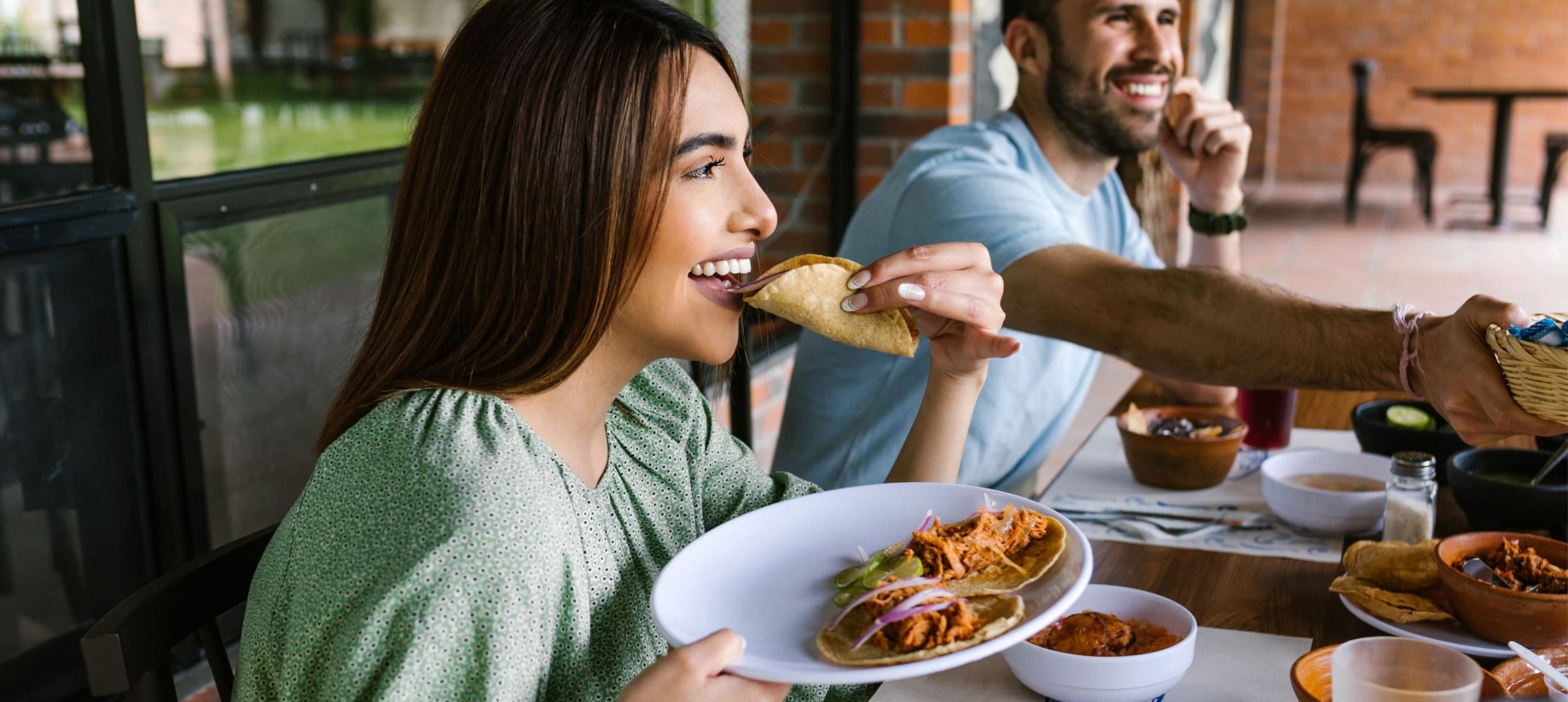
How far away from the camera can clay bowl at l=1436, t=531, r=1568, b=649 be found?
1206 mm

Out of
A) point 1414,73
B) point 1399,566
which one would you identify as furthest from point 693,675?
point 1414,73

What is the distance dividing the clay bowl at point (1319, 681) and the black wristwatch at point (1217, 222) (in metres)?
1.68

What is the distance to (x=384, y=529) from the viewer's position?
1031 millimetres

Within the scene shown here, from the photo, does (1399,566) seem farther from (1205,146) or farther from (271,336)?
(271,336)

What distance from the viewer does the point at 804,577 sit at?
1.26 meters

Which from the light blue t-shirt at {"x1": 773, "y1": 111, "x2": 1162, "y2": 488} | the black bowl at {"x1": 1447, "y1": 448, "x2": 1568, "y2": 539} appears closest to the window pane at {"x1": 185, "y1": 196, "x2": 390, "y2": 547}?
the light blue t-shirt at {"x1": 773, "y1": 111, "x2": 1162, "y2": 488}

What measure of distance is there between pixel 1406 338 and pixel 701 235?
837 millimetres

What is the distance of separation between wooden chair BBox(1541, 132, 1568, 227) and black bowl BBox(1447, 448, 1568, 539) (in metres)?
8.79

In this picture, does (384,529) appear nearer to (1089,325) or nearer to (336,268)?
(1089,325)

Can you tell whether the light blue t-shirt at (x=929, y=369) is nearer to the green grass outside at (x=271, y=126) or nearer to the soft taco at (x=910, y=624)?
the soft taco at (x=910, y=624)

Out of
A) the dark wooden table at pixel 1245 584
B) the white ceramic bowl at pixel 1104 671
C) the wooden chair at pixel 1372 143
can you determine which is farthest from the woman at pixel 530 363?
the wooden chair at pixel 1372 143

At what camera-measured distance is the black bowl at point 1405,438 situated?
6.05 ft

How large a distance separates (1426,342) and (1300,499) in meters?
0.27

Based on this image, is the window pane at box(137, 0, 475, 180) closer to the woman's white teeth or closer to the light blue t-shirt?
the light blue t-shirt
